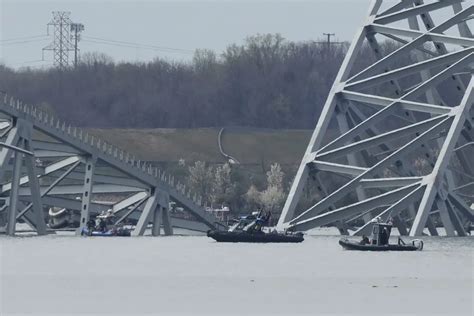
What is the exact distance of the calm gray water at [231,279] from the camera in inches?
2862

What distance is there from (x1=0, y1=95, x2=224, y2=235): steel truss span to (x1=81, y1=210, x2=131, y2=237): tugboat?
70 centimetres

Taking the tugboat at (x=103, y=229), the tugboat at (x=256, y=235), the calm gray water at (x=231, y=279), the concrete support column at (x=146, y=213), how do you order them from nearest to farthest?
the calm gray water at (x=231, y=279) → the tugboat at (x=256, y=235) → the tugboat at (x=103, y=229) → the concrete support column at (x=146, y=213)

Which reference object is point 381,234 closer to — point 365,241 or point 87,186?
point 365,241

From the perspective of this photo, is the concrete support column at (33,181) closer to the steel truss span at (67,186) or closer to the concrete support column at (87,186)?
the steel truss span at (67,186)

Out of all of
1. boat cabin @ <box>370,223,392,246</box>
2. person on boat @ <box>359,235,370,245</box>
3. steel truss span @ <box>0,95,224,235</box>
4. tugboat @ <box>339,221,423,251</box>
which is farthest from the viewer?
steel truss span @ <box>0,95,224,235</box>

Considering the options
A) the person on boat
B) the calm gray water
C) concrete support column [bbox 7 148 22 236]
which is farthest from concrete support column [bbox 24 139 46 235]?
the person on boat

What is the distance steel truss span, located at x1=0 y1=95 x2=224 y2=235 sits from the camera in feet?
421

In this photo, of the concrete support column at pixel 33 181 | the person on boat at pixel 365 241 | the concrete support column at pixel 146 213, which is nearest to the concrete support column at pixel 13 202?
the concrete support column at pixel 33 181

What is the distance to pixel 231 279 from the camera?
86875 mm

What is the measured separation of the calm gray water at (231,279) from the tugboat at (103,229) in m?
12.8

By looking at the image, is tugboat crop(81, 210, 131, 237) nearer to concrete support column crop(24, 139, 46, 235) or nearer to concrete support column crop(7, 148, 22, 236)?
concrete support column crop(24, 139, 46, 235)

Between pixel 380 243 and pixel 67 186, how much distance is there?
110ft

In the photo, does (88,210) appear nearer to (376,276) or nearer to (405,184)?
(405,184)

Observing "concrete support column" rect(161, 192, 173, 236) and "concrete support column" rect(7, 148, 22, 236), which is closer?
"concrete support column" rect(7, 148, 22, 236)
